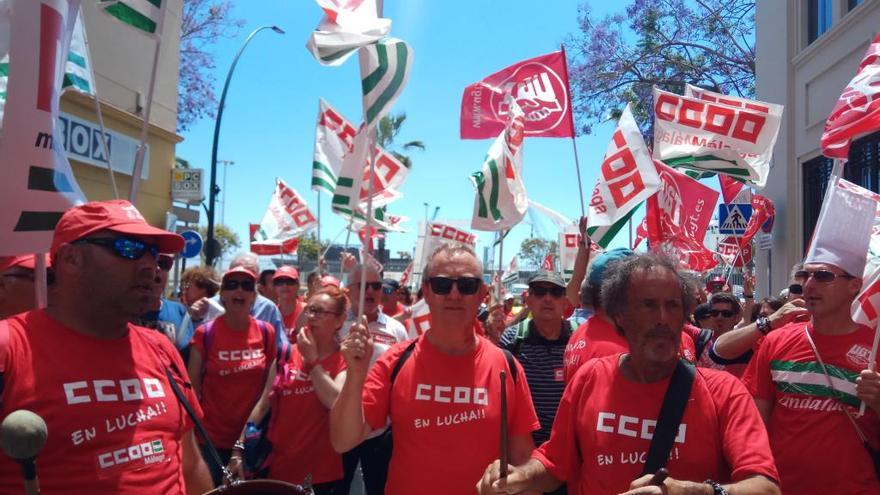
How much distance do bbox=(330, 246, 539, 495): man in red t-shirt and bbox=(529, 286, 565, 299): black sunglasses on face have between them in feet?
4.64

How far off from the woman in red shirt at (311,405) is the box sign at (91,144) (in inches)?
313

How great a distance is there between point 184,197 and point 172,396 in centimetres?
1482

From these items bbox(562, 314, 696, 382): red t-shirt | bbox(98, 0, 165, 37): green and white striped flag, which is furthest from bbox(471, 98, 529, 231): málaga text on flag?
bbox(98, 0, 165, 37): green and white striped flag

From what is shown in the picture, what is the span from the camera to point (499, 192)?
709 cm

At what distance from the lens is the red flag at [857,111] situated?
3.51m

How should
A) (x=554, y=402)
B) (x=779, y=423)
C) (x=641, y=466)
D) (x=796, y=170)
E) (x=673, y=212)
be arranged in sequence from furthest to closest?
1. (x=796, y=170)
2. (x=673, y=212)
3. (x=554, y=402)
4. (x=779, y=423)
5. (x=641, y=466)

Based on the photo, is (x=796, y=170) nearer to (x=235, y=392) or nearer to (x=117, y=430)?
(x=235, y=392)

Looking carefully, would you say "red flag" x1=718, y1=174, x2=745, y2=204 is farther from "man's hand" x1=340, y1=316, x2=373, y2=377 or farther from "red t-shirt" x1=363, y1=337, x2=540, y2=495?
"man's hand" x1=340, y1=316, x2=373, y2=377

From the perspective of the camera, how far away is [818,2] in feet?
45.8

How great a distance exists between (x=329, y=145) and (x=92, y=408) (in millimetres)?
6574

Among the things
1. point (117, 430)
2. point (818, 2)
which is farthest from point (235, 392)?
point (818, 2)

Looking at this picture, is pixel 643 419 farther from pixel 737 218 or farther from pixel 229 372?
pixel 737 218

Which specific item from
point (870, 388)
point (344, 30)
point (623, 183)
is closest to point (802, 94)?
point (623, 183)

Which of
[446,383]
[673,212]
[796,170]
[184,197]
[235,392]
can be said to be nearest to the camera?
[446,383]
